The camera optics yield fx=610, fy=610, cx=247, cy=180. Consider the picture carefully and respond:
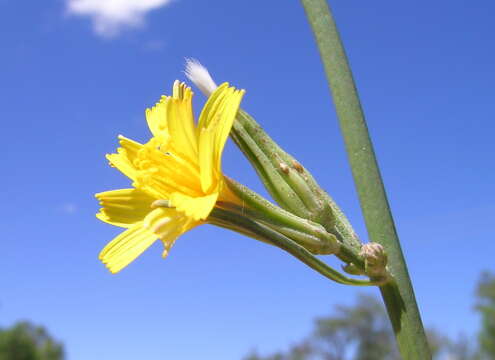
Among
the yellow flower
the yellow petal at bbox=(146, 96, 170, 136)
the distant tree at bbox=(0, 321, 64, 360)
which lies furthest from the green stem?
the distant tree at bbox=(0, 321, 64, 360)

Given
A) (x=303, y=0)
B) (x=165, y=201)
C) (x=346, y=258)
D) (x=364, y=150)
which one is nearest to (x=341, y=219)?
(x=346, y=258)

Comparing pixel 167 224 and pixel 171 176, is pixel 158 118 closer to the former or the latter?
pixel 171 176

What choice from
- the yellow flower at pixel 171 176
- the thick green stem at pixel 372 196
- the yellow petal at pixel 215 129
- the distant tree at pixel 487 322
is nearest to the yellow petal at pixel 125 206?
the yellow flower at pixel 171 176

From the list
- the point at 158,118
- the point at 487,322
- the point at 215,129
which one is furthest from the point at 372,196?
the point at 487,322

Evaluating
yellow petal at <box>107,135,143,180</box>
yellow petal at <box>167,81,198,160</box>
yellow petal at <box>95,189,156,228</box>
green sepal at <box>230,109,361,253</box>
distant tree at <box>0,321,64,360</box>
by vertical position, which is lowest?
yellow petal at <box>95,189,156,228</box>

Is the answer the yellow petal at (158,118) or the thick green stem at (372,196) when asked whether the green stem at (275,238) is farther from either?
the yellow petal at (158,118)

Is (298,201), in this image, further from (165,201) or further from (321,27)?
(321,27)

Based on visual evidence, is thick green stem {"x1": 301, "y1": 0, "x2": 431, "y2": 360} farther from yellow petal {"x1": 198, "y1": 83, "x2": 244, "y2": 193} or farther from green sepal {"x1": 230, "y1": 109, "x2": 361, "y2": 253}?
yellow petal {"x1": 198, "y1": 83, "x2": 244, "y2": 193}

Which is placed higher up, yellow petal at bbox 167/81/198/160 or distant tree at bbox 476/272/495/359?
distant tree at bbox 476/272/495/359
